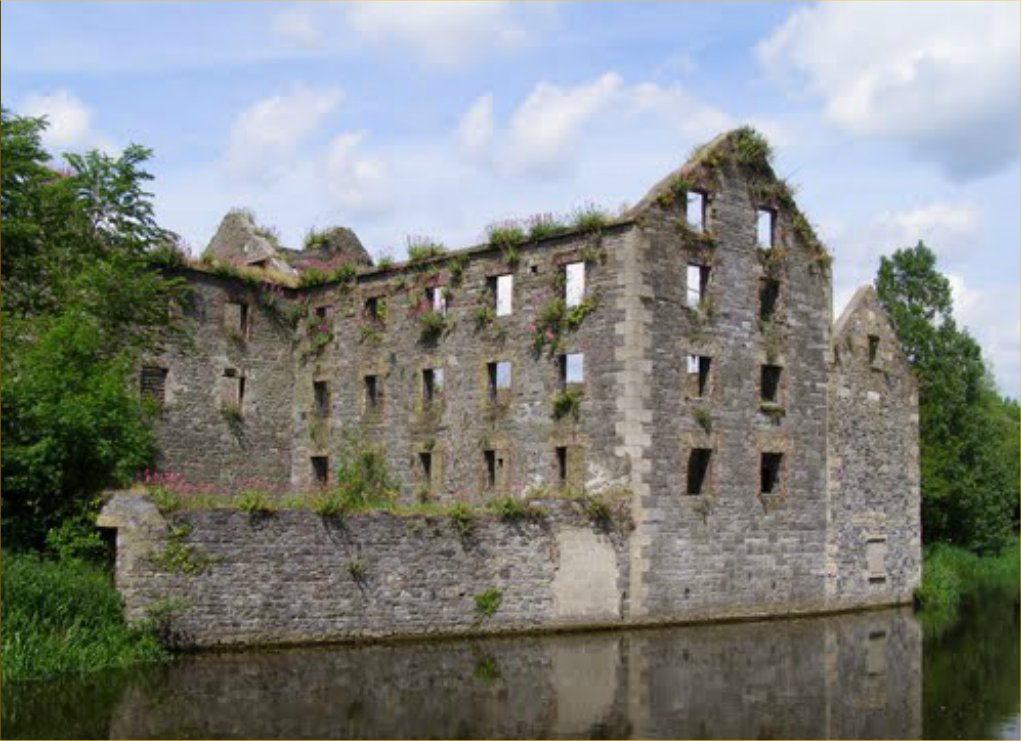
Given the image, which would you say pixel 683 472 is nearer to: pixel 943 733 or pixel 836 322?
pixel 836 322

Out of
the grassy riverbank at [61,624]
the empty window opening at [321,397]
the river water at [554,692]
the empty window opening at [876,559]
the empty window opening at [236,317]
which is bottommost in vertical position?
the river water at [554,692]

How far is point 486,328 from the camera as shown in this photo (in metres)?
28.1

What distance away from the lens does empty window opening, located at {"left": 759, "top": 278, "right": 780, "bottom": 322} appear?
92.4 ft

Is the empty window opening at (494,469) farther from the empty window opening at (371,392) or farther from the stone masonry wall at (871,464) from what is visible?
the stone masonry wall at (871,464)

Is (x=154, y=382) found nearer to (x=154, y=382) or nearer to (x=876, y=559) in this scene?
(x=154, y=382)

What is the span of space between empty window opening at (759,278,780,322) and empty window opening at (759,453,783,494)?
3.10m

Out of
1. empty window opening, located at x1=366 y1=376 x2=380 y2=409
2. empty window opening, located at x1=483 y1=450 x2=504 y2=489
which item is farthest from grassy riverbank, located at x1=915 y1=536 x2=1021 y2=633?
empty window opening, located at x1=366 y1=376 x2=380 y2=409

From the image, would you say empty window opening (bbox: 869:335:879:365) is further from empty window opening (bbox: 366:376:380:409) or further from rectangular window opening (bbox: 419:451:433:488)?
empty window opening (bbox: 366:376:380:409)

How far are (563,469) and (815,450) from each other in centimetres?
631

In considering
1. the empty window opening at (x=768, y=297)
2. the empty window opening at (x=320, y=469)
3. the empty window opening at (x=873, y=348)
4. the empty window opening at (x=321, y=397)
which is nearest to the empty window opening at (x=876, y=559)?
the empty window opening at (x=873, y=348)

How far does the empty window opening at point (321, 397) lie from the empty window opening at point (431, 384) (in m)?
3.64

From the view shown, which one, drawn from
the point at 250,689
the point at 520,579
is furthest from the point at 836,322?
the point at 250,689

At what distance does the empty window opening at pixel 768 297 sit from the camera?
92.4 feet

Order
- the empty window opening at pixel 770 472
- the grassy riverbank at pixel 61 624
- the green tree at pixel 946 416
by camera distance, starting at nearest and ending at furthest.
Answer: the grassy riverbank at pixel 61 624 → the empty window opening at pixel 770 472 → the green tree at pixel 946 416
